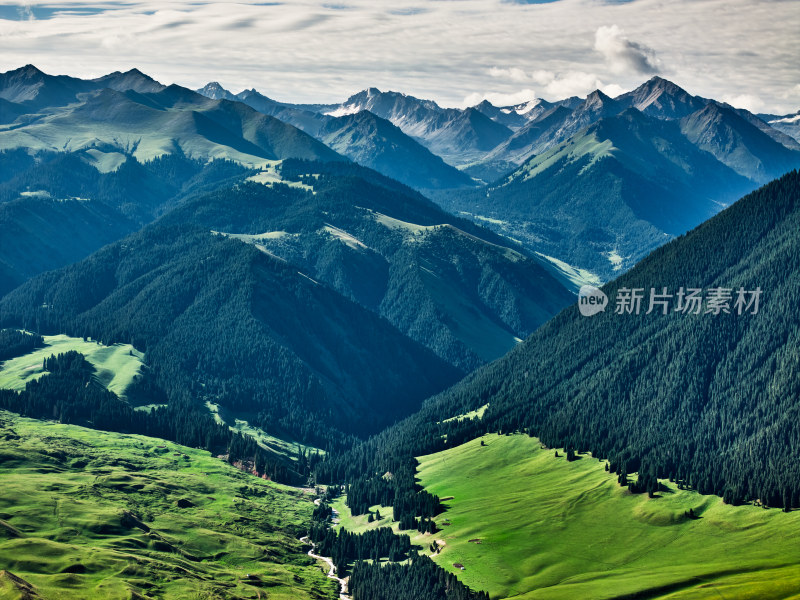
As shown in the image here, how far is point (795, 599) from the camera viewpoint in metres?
199

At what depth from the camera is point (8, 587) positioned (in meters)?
199

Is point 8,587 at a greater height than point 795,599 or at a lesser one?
lesser

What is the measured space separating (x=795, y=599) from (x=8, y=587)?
163512 millimetres
